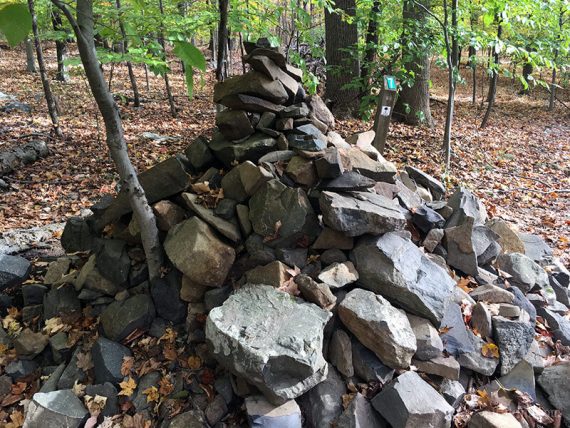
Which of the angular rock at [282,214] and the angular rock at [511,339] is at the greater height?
the angular rock at [282,214]

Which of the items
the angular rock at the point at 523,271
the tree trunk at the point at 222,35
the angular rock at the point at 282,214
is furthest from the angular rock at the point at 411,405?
the tree trunk at the point at 222,35

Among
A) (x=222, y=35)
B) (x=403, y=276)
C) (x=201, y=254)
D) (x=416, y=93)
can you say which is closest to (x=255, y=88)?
(x=222, y=35)

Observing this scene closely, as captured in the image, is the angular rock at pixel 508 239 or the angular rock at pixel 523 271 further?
the angular rock at pixel 508 239

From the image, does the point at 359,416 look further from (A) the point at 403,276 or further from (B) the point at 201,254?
(B) the point at 201,254

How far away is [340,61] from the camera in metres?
9.48

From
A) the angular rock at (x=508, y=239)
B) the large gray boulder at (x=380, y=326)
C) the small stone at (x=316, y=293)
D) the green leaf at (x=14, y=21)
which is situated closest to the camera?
the green leaf at (x=14, y=21)

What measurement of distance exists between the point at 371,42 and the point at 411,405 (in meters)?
7.02

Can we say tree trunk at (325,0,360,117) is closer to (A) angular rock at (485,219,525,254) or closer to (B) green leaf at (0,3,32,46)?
(A) angular rock at (485,219,525,254)

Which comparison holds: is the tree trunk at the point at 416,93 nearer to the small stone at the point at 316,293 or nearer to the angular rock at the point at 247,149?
the angular rock at the point at 247,149

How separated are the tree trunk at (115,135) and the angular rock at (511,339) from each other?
309 centimetres

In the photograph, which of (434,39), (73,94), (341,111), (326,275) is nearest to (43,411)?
(326,275)

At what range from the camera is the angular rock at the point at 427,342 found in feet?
10.4


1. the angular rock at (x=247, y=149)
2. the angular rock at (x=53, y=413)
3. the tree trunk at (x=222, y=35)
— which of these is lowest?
the angular rock at (x=53, y=413)

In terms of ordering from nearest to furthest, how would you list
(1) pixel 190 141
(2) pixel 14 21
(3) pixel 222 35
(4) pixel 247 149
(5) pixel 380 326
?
(2) pixel 14 21 → (5) pixel 380 326 → (4) pixel 247 149 → (3) pixel 222 35 → (1) pixel 190 141
